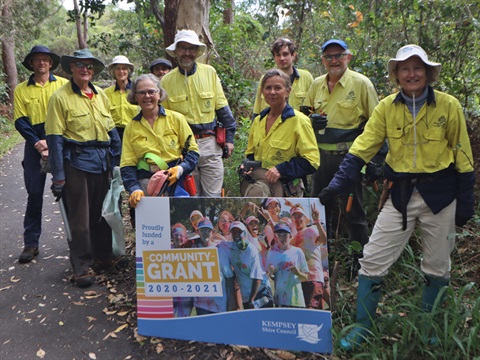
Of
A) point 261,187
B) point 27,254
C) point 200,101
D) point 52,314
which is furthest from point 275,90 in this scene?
point 27,254

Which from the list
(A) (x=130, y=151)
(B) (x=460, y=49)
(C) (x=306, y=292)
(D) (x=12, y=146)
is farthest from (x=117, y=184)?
(D) (x=12, y=146)

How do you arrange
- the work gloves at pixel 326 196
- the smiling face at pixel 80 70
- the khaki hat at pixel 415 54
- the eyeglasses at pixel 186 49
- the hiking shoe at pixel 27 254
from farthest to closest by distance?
the hiking shoe at pixel 27 254, the eyeglasses at pixel 186 49, the smiling face at pixel 80 70, the work gloves at pixel 326 196, the khaki hat at pixel 415 54

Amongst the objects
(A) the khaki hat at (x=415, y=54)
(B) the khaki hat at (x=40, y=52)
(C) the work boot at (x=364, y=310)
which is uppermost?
(B) the khaki hat at (x=40, y=52)

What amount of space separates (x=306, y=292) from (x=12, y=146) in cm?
1599

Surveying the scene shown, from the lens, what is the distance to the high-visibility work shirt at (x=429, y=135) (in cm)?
288

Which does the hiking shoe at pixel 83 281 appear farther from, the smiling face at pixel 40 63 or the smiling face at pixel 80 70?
the smiling face at pixel 40 63

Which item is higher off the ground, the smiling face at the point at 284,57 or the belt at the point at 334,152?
the smiling face at the point at 284,57

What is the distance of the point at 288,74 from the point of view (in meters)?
4.93

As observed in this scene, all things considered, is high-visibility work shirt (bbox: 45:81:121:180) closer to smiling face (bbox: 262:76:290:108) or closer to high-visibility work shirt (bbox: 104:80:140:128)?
high-visibility work shirt (bbox: 104:80:140:128)

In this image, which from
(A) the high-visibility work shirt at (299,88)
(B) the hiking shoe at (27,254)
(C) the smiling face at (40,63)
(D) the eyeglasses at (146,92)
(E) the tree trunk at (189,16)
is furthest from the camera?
(E) the tree trunk at (189,16)

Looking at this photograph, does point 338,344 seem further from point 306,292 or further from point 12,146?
point 12,146

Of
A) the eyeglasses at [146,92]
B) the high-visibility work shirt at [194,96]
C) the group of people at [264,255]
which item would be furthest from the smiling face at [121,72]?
the group of people at [264,255]

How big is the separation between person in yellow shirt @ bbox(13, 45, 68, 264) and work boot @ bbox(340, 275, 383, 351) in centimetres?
374

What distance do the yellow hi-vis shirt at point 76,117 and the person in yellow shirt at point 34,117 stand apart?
0.78 m
